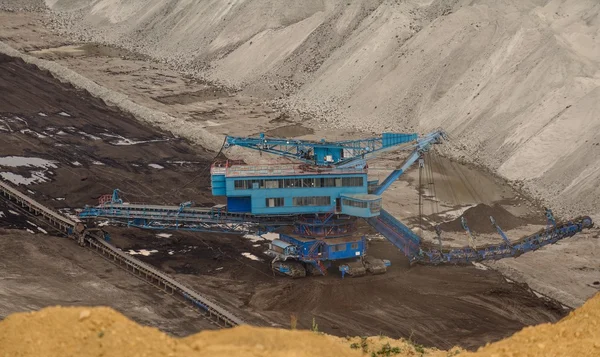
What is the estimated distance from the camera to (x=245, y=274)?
150 feet

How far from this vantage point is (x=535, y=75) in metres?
68.8

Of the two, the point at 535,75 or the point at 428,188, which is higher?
the point at 535,75

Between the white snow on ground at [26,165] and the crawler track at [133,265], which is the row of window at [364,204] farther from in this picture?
the white snow on ground at [26,165]

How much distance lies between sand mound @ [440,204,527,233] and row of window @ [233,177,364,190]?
32.3ft

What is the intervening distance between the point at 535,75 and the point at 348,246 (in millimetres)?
29075

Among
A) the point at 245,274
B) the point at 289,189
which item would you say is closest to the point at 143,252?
the point at 245,274

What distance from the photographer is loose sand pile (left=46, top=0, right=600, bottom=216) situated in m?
61.9

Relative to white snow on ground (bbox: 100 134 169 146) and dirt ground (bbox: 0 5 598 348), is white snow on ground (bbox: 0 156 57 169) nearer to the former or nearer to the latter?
dirt ground (bbox: 0 5 598 348)

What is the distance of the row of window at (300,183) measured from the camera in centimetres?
4553

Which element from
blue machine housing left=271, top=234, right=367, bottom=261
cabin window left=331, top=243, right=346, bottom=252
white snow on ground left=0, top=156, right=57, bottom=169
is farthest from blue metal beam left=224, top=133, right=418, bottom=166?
white snow on ground left=0, top=156, right=57, bottom=169

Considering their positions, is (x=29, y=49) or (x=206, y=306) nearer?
(x=206, y=306)

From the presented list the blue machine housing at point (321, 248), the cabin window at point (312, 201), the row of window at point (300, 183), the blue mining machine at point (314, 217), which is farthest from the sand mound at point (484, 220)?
the cabin window at point (312, 201)

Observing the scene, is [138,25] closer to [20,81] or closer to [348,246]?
[20,81]

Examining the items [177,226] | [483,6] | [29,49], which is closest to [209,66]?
[29,49]
